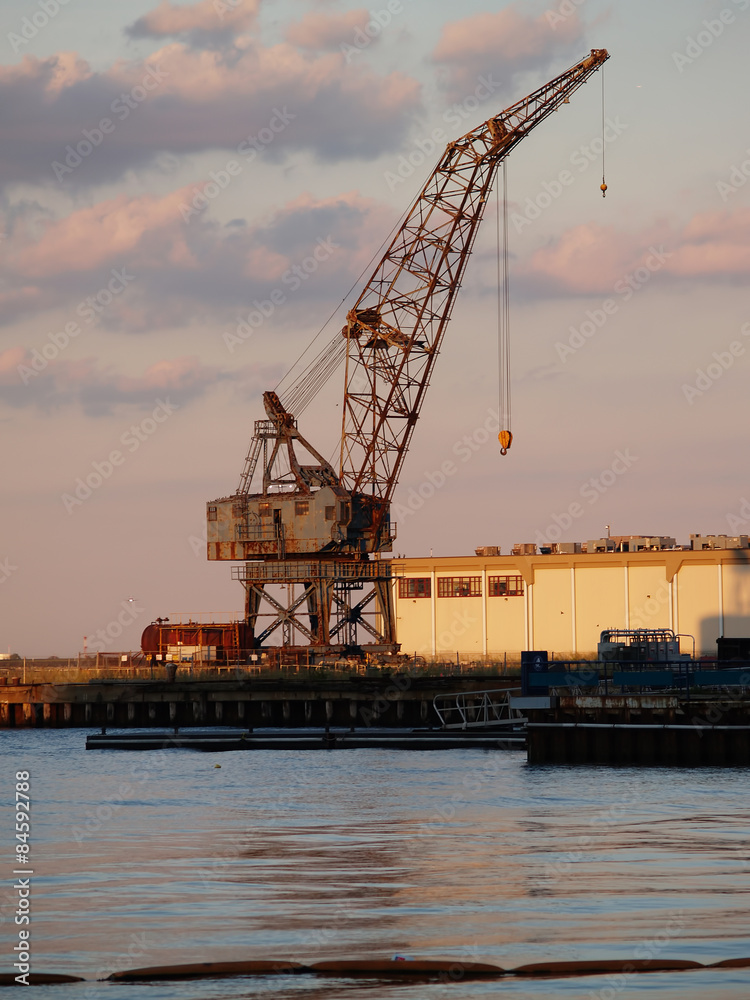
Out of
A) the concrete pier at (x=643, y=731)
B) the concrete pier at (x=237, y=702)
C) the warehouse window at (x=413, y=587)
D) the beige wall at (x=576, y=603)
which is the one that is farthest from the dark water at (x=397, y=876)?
the warehouse window at (x=413, y=587)

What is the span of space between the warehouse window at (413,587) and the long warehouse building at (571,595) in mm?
70

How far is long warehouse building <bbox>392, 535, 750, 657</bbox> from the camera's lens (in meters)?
96.6

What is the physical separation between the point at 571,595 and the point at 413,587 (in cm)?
1150

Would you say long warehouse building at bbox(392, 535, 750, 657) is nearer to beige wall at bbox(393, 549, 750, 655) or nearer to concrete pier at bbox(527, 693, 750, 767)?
beige wall at bbox(393, 549, 750, 655)

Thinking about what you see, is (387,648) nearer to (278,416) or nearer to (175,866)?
(278,416)

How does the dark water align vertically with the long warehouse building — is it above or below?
below

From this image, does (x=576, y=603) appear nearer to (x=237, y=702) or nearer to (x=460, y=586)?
(x=460, y=586)

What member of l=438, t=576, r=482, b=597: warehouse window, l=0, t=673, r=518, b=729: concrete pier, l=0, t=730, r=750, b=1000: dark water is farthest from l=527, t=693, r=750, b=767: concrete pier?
l=438, t=576, r=482, b=597: warehouse window

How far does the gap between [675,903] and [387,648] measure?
259 ft

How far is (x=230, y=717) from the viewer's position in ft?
292

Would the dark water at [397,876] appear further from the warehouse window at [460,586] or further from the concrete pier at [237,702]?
the warehouse window at [460,586]

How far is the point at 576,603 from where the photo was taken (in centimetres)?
9981

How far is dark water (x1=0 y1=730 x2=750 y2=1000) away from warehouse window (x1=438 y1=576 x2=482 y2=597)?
52.9 meters

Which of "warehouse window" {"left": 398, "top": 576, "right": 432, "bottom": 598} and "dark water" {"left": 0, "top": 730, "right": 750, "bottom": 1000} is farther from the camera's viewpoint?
"warehouse window" {"left": 398, "top": 576, "right": 432, "bottom": 598}
